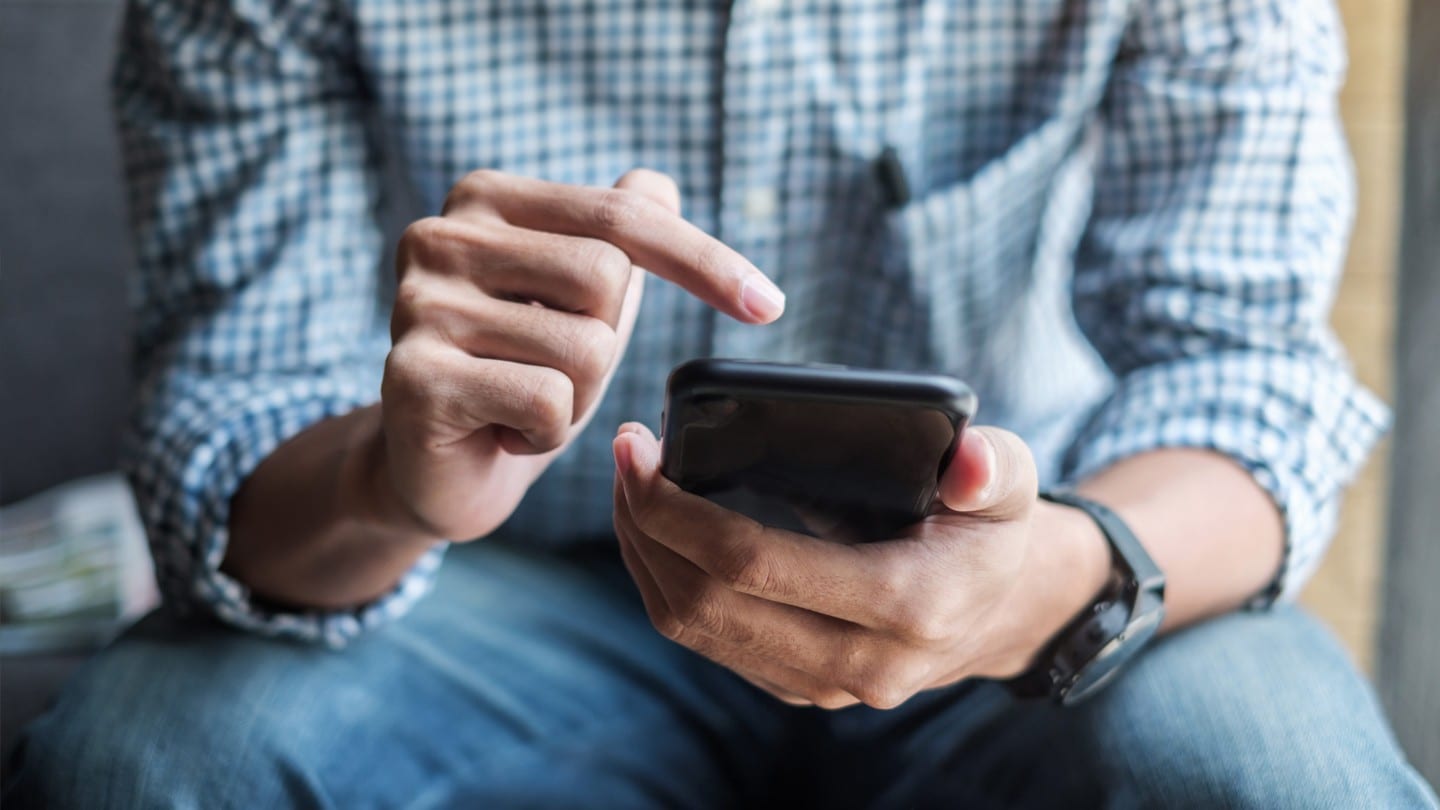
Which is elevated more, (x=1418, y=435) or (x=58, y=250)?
(x=58, y=250)

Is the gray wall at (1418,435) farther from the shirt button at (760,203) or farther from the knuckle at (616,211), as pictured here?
→ the knuckle at (616,211)

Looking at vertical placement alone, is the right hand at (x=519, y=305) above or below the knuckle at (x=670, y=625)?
above

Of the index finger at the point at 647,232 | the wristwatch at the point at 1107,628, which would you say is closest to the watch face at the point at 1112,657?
the wristwatch at the point at 1107,628

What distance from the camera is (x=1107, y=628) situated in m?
0.51

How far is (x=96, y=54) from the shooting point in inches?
40.3

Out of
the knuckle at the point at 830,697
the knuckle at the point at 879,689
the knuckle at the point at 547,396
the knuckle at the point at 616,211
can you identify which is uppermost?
the knuckle at the point at 616,211

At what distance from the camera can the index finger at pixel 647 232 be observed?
1.35ft

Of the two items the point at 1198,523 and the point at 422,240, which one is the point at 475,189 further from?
the point at 1198,523

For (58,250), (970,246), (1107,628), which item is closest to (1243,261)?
(970,246)

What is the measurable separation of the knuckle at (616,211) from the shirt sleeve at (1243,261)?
0.35 meters

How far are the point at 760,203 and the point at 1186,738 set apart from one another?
0.39 metres

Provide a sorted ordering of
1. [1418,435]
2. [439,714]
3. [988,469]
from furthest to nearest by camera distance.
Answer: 1. [1418,435]
2. [439,714]
3. [988,469]

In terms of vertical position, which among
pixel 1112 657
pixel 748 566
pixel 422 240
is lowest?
pixel 1112 657

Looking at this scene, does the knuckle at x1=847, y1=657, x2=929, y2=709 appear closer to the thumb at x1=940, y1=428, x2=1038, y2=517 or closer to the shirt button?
the thumb at x1=940, y1=428, x2=1038, y2=517
